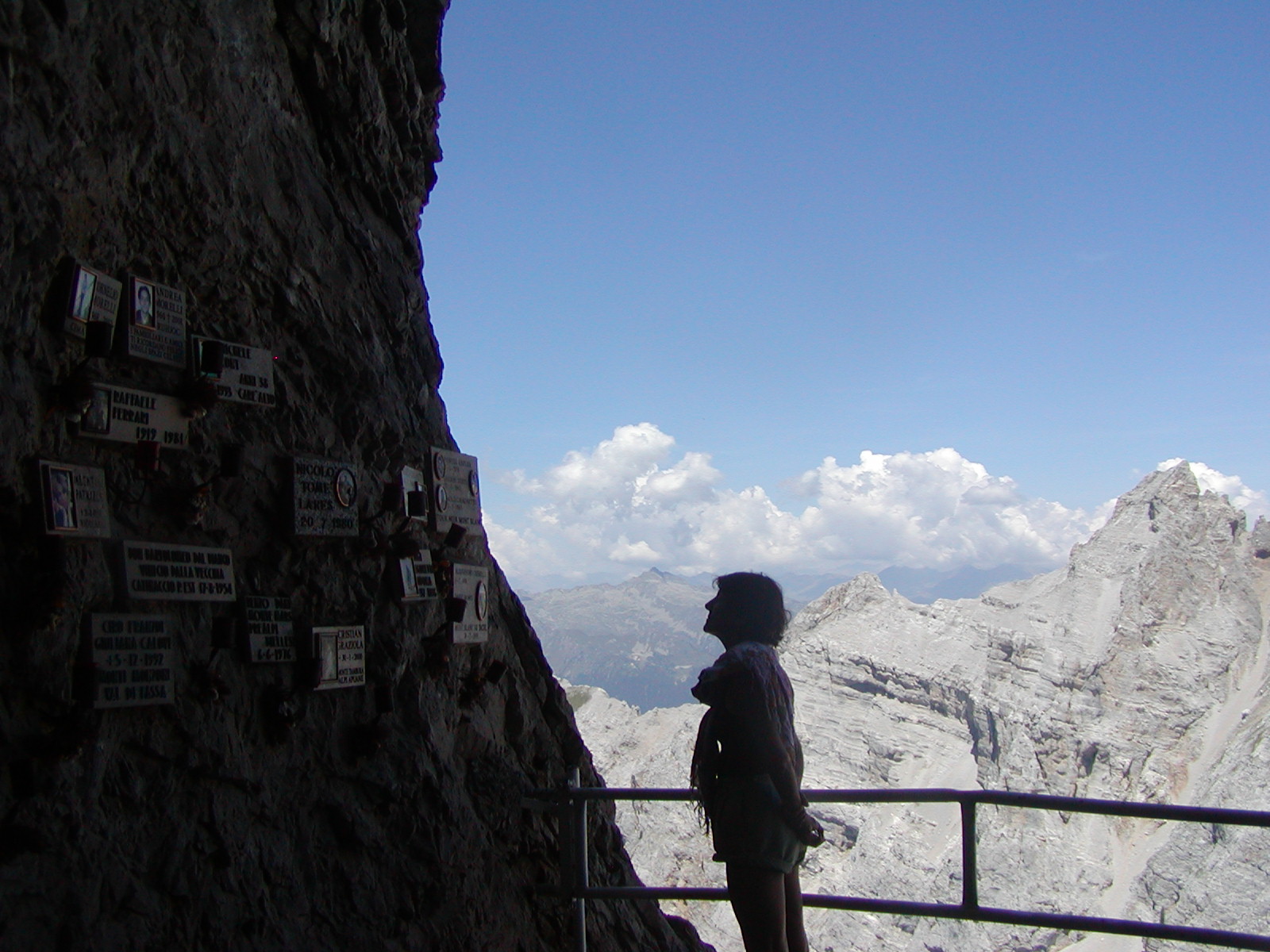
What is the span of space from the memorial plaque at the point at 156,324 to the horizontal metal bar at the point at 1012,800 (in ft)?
8.26

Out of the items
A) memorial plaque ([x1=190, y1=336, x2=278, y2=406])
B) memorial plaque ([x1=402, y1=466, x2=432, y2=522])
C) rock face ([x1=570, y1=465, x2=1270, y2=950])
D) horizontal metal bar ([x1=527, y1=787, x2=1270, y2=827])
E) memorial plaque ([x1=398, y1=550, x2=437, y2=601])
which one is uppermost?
memorial plaque ([x1=190, y1=336, x2=278, y2=406])

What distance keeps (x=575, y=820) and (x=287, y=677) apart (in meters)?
1.74

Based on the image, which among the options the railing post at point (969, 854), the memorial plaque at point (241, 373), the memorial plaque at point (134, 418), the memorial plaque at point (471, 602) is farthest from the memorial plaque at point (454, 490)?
the railing post at point (969, 854)

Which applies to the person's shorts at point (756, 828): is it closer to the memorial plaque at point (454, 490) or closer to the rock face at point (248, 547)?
the rock face at point (248, 547)

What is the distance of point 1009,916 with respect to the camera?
13.9ft

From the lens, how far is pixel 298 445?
14.3ft

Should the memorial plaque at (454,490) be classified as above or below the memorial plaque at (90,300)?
below

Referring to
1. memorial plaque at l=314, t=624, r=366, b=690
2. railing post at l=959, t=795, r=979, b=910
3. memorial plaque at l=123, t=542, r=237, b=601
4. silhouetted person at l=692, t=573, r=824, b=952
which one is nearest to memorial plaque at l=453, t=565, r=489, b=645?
memorial plaque at l=314, t=624, r=366, b=690

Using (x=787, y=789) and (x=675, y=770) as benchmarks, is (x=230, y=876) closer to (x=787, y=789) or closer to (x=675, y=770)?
(x=787, y=789)

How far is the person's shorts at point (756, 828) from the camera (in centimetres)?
379

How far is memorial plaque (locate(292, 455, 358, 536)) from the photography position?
428 centimetres

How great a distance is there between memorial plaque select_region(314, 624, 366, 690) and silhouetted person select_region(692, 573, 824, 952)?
161cm

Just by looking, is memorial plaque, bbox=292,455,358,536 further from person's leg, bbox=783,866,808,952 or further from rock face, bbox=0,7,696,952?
person's leg, bbox=783,866,808,952

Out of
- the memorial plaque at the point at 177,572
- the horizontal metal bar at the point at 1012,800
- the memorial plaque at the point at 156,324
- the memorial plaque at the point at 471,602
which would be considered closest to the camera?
the memorial plaque at the point at 177,572
